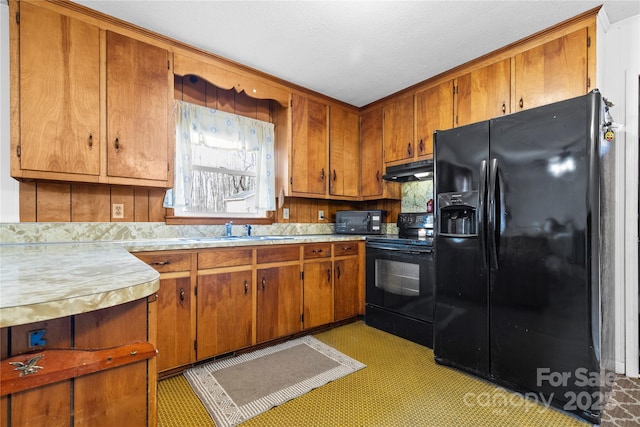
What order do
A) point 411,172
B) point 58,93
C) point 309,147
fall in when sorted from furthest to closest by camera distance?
point 309,147 → point 411,172 → point 58,93

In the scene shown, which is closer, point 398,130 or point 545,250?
point 545,250

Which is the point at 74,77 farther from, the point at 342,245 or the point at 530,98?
the point at 530,98

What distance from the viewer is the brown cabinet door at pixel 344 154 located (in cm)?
354

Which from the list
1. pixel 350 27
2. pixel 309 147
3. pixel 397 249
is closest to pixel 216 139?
pixel 309 147

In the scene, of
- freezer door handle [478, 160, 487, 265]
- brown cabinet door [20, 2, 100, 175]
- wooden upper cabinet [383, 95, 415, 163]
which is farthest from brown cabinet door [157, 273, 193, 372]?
wooden upper cabinet [383, 95, 415, 163]

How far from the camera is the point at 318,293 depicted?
9.64ft

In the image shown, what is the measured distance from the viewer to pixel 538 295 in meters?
1.80

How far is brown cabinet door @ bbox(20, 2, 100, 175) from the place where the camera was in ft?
6.14

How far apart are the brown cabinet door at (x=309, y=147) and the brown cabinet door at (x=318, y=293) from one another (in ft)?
2.78

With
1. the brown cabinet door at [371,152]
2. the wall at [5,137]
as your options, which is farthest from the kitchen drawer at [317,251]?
the wall at [5,137]

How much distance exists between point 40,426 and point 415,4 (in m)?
2.53

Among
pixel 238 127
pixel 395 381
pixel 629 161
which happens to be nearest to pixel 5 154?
pixel 238 127

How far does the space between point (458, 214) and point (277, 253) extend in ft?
4.82

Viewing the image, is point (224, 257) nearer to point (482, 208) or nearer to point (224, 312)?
point (224, 312)
